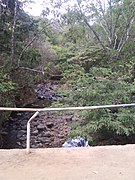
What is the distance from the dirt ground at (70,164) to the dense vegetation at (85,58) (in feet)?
10.7

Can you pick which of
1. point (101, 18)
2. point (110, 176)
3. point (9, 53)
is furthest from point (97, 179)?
point (101, 18)

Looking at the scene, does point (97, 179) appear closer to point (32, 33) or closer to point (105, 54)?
point (32, 33)

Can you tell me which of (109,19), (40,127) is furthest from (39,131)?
(109,19)

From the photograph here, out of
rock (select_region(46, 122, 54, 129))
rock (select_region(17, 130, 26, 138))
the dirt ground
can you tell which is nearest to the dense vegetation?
rock (select_region(17, 130, 26, 138))

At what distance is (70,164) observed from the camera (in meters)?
3.63

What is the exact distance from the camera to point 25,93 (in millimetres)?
13281

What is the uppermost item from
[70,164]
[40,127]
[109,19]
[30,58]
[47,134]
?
[109,19]

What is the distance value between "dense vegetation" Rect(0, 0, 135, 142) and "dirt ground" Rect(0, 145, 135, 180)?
3269 mm

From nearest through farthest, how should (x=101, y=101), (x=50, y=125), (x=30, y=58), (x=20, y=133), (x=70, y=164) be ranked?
(x=70, y=164), (x=101, y=101), (x=30, y=58), (x=20, y=133), (x=50, y=125)

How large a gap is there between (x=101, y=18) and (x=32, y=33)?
4012mm

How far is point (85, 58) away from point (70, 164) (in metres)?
9.96

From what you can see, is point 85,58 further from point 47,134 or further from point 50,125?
point 47,134

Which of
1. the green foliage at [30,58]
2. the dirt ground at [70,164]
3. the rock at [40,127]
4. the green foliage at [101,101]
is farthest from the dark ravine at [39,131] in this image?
the dirt ground at [70,164]

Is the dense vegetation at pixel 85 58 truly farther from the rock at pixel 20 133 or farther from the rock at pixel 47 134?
the rock at pixel 47 134
